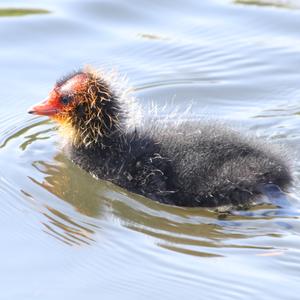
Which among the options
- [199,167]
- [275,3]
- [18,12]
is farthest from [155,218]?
[275,3]

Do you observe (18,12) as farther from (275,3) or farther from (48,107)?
(48,107)

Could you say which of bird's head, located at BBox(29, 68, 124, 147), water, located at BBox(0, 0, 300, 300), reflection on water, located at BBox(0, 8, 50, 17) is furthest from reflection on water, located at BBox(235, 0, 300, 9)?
bird's head, located at BBox(29, 68, 124, 147)

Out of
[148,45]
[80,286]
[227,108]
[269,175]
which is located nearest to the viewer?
[80,286]

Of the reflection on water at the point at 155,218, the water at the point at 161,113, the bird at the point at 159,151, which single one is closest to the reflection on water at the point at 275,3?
the water at the point at 161,113

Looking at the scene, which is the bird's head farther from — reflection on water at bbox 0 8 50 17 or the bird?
reflection on water at bbox 0 8 50 17

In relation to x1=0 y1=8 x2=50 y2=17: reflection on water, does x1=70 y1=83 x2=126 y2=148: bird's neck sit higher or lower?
lower

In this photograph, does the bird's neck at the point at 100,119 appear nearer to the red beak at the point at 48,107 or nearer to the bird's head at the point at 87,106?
the bird's head at the point at 87,106

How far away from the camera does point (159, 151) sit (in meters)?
6.29

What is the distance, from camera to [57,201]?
6.30 meters

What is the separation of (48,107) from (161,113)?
49.5 inches

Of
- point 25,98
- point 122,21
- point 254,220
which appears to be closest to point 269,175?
point 254,220

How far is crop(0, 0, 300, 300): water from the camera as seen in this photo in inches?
208

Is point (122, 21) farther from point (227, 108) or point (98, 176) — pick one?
point (98, 176)

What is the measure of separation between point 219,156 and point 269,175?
1.14 ft
